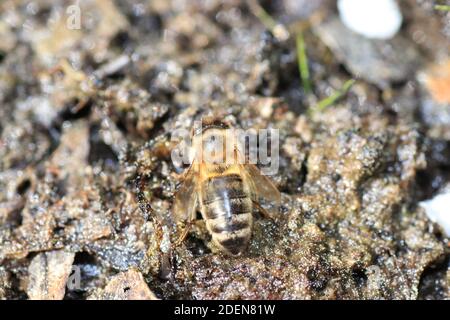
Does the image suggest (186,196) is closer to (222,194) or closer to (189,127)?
(222,194)

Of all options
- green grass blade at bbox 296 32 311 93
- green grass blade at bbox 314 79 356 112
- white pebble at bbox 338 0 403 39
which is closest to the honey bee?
green grass blade at bbox 314 79 356 112

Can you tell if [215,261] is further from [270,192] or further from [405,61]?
[405,61]

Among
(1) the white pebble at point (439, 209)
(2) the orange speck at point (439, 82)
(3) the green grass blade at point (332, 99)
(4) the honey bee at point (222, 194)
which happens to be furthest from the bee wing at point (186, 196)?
(2) the orange speck at point (439, 82)

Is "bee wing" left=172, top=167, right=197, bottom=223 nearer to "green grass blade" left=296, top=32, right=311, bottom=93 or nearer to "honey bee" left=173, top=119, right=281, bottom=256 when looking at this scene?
"honey bee" left=173, top=119, right=281, bottom=256

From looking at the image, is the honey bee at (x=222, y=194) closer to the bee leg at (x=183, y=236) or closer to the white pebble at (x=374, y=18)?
the bee leg at (x=183, y=236)

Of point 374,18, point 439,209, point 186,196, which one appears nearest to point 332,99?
point 374,18
